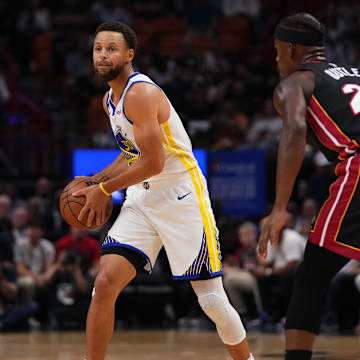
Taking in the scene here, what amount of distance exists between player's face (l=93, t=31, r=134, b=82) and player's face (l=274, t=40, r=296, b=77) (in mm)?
1123

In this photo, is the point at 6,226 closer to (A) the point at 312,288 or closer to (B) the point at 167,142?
(B) the point at 167,142

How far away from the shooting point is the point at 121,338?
8.56 metres

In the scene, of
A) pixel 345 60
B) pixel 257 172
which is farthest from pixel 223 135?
pixel 345 60

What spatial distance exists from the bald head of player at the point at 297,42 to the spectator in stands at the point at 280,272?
601cm

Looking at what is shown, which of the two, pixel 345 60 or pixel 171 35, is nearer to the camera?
pixel 345 60

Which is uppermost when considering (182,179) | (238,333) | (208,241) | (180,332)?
(182,179)

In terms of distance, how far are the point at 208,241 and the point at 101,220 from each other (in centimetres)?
60

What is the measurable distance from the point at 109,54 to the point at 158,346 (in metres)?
3.93

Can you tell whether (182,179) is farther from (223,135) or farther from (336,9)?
(336,9)

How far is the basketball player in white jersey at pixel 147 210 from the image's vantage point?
14.3ft

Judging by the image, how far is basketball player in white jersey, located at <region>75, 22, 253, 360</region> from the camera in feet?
14.3

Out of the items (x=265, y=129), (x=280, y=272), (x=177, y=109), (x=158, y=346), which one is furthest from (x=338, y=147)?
(x=177, y=109)

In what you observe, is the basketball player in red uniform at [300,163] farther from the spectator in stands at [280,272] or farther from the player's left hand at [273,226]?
the spectator in stands at [280,272]

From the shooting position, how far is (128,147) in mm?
4625
